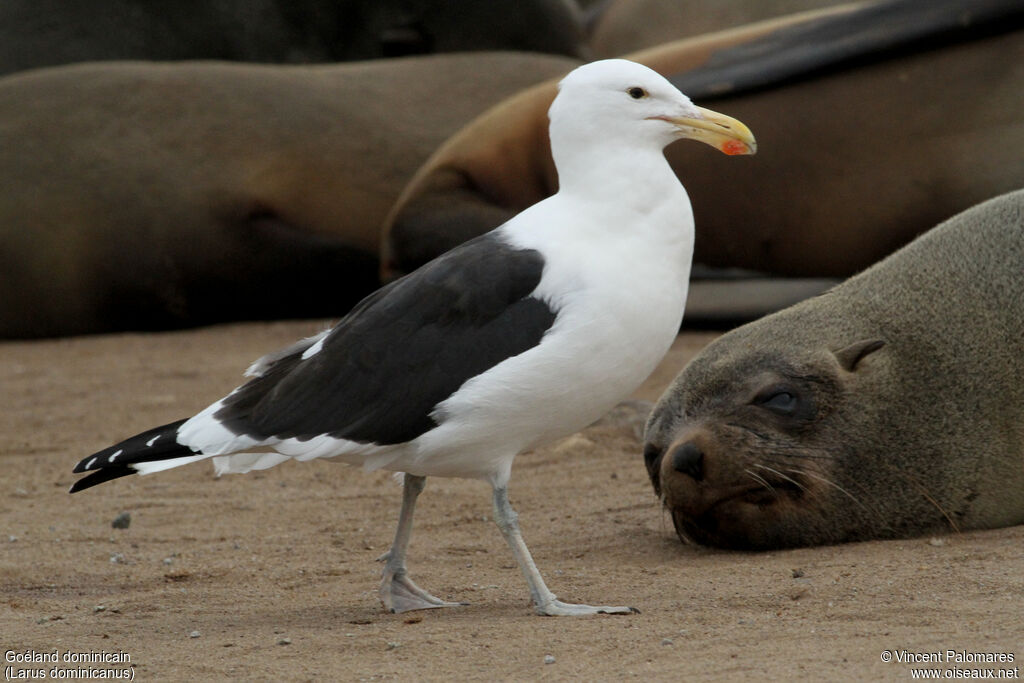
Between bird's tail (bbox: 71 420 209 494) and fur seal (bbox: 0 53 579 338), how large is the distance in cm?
574

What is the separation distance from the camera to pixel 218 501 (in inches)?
212

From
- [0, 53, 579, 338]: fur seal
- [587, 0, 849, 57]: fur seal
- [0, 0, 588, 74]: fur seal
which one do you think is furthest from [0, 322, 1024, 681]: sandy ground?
[587, 0, 849, 57]: fur seal

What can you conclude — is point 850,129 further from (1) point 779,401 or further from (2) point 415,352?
(2) point 415,352

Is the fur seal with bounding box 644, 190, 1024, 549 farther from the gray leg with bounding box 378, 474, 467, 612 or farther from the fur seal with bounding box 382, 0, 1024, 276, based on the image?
the fur seal with bounding box 382, 0, 1024, 276

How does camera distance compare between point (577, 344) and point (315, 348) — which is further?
point (315, 348)

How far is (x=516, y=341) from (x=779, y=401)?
44.2 inches

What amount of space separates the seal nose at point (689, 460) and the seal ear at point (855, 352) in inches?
22.8

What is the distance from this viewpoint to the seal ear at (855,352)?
14.5 feet

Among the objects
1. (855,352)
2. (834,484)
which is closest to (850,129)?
(855,352)

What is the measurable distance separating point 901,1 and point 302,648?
5.50 metres

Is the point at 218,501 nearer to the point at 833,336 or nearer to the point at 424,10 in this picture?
the point at 833,336

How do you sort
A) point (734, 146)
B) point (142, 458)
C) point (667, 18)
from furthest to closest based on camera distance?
point (667, 18) → point (734, 146) → point (142, 458)

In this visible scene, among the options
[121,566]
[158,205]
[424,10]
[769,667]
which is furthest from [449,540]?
[424,10]

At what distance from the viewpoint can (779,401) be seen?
436 cm
